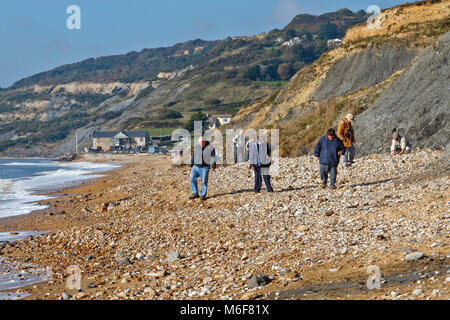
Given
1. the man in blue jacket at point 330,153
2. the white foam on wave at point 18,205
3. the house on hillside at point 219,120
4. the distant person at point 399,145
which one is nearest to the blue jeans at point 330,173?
the man in blue jacket at point 330,153

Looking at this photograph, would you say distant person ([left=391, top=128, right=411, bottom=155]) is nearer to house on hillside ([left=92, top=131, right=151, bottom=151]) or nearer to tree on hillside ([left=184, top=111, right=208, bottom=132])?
house on hillside ([left=92, top=131, right=151, bottom=151])

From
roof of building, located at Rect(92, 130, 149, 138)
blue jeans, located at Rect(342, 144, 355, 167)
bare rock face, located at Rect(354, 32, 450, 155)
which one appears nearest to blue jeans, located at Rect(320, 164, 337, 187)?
blue jeans, located at Rect(342, 144, 355, 167)

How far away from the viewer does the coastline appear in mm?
6955

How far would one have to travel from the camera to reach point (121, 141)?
132 metres

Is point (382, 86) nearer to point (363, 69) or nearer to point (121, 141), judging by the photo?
point (363, 69)

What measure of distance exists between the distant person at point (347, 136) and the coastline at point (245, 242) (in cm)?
74

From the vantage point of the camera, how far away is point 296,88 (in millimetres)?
50875

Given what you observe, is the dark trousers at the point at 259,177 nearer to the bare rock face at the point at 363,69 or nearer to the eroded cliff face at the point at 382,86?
the eroded cliff face at the point at 382,86

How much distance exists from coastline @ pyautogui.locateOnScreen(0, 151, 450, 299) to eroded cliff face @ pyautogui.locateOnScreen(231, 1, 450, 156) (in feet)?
10.7

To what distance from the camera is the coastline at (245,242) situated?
22.8 ft

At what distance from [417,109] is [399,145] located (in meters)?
1.87

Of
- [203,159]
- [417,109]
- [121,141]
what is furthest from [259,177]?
[121,141]

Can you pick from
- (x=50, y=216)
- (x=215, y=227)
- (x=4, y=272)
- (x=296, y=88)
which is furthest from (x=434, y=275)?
(x=296, y=88)

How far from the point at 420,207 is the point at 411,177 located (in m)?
4.03
